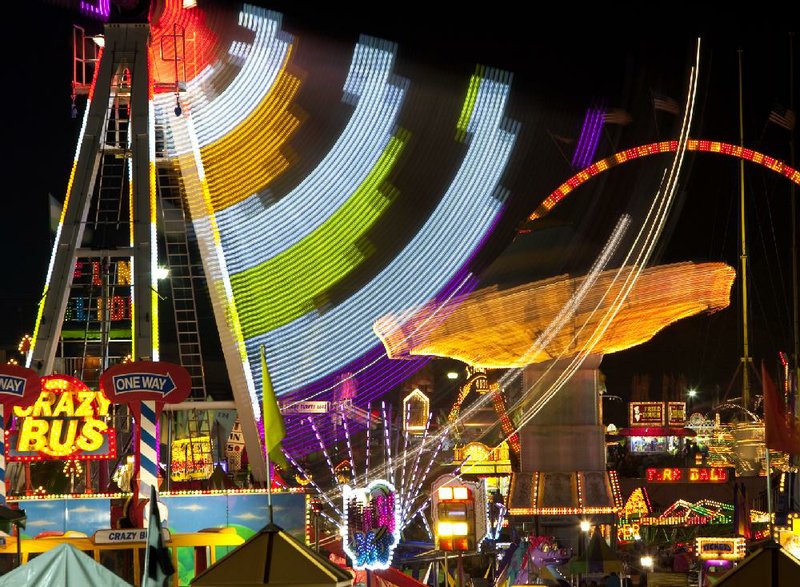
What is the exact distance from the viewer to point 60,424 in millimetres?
20828

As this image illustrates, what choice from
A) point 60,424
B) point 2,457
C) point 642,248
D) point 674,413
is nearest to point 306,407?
point 642,248

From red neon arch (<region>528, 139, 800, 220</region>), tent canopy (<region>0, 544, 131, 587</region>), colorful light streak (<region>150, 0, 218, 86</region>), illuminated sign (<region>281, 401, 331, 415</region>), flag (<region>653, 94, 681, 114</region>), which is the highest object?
flag (<region>653, 94, 681, 114</region>)

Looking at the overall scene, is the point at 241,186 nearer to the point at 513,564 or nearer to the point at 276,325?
the point at 276,325

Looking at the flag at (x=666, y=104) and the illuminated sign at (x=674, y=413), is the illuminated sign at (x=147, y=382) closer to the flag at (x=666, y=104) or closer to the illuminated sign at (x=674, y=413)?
the flag at (x=666, y=104)

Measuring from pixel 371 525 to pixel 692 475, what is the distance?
1481 inches

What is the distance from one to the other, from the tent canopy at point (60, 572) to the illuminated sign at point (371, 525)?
10772mm

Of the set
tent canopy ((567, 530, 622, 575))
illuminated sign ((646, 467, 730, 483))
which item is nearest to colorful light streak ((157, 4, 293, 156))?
tent canopy ((567, 530, 622, 575))

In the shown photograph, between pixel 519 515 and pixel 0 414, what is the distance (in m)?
29.0

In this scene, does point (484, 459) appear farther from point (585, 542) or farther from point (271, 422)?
point (271, 422)

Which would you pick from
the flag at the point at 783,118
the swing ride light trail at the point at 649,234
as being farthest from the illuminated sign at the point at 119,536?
the flag at the point at 783,118

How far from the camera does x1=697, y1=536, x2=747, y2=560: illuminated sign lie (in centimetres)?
2952

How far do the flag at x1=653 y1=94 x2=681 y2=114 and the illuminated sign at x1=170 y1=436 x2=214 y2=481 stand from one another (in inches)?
739

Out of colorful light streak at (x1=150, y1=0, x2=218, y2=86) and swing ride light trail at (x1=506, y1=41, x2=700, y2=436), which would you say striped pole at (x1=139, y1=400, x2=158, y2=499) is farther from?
swing ride light trail at (x1=506, y1=41, x2=700, y2=436)

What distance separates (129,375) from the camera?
18484mm
